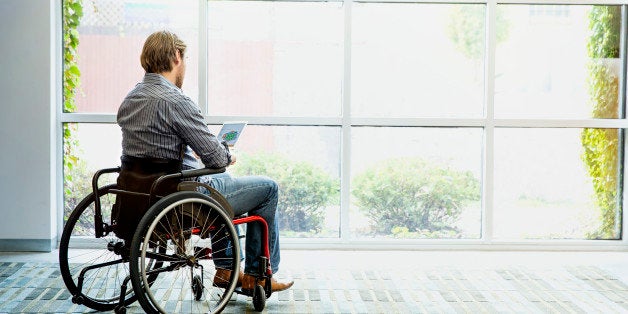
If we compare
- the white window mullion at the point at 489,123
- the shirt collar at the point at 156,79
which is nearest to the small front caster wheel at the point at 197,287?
the shirt collar at the point at 156,79

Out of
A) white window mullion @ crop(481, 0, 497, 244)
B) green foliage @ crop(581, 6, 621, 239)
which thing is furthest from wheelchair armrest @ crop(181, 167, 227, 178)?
green foliage @ crop(581, 6, 621, 239)

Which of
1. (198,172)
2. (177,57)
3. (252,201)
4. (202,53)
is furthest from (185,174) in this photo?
(202,53)

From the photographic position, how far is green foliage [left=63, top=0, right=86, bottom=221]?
451 centimetres

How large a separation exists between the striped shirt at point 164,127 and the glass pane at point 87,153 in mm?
1648

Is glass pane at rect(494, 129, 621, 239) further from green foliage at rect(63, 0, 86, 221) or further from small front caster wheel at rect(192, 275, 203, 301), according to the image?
green foliage at rect(63, 0, 86, 221)

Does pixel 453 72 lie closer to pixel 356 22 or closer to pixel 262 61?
pixel 356 22

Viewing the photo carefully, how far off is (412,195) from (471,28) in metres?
1.04

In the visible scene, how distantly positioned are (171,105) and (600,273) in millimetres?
2422

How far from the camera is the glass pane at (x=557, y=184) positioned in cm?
470

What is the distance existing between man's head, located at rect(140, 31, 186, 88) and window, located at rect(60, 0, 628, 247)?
56.0 inches

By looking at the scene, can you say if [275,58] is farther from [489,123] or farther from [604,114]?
[604,114]

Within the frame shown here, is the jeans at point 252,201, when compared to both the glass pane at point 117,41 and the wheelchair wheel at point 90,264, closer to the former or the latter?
the wheelchair wheel at point 90,264

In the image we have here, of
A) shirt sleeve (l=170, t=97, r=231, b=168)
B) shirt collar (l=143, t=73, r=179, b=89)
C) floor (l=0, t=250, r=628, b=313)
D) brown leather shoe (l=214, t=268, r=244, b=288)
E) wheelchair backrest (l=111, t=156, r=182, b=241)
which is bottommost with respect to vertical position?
floor (l=0, t=250, r=628, b=313)

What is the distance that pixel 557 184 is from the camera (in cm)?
474
